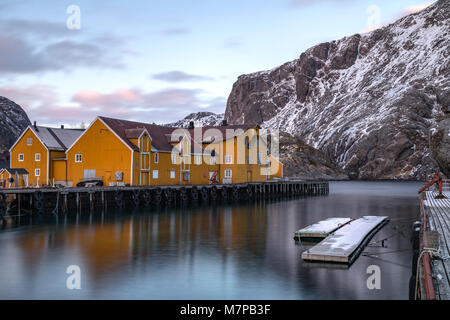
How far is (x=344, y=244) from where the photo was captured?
Result: 2395 centimetres

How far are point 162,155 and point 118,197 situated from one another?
9.53m

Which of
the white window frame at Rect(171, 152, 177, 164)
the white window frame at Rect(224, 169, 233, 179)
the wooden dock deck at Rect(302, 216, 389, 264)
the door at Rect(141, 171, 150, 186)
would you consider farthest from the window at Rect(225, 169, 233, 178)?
the wooden dock deck at Rect(302, 216, 389, 264)

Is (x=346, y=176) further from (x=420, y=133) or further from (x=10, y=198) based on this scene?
(x=10, y=198)

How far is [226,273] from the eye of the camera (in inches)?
831

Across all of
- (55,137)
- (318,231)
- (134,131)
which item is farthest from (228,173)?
(318,231)

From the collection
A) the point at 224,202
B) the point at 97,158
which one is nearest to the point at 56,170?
the point at 97,158

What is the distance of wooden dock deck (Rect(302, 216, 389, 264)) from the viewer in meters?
21.5

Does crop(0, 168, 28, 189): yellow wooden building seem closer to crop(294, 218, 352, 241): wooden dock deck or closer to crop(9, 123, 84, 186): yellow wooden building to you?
crop(9, 123, 84, 186): yellow wooden building

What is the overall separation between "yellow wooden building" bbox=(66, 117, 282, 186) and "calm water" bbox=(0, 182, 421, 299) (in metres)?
14.7

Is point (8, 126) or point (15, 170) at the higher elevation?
point (8, 126)

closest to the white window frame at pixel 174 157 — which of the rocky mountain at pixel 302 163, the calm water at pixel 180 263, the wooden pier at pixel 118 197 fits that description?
the wooden pier at pixel 118 197

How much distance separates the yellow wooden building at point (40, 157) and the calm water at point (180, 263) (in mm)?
17983

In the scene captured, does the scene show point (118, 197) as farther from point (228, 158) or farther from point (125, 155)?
point (228, 158)

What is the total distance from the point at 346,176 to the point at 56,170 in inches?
5808
